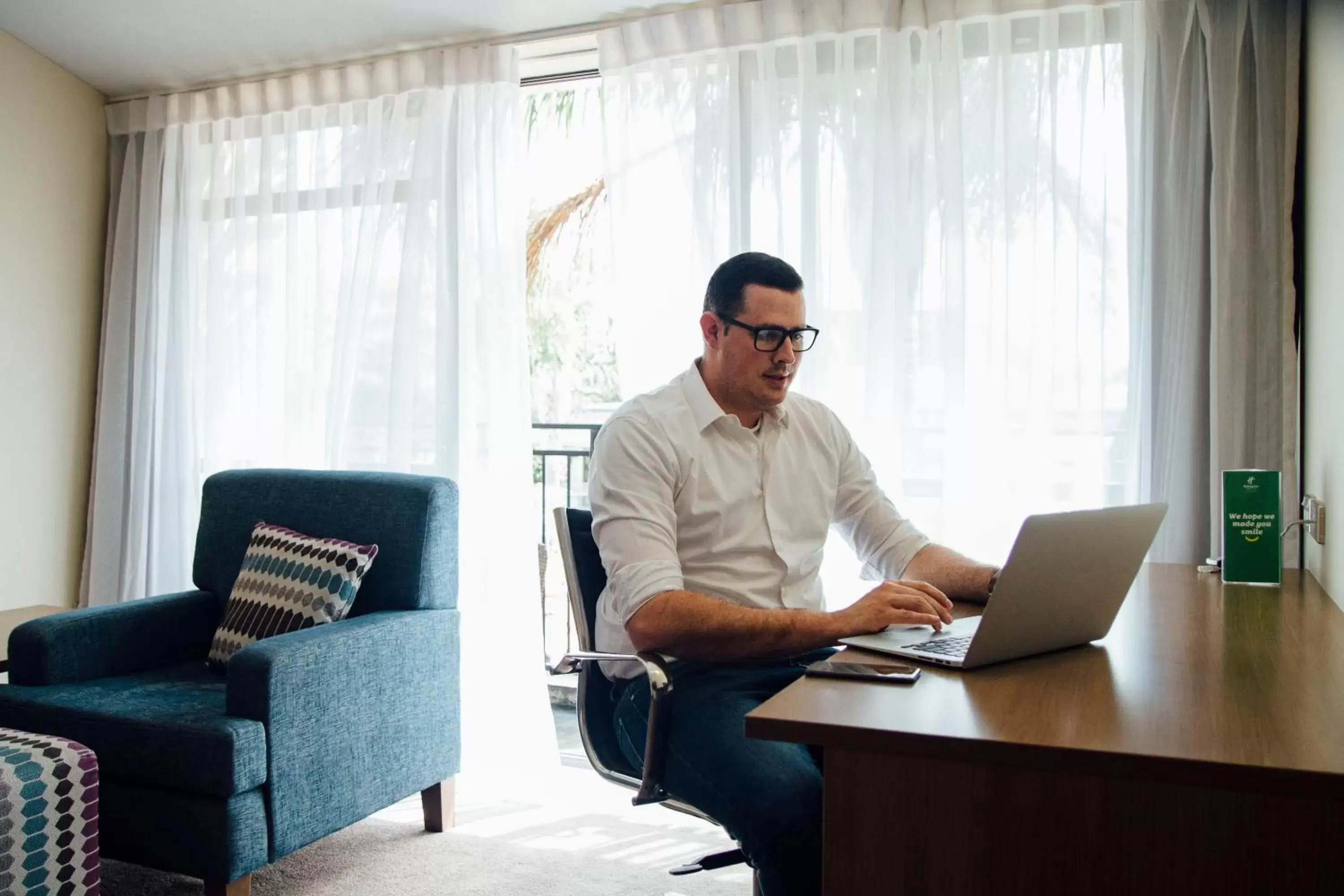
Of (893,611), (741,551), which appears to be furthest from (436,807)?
(893,611)

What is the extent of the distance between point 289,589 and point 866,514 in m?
1.42

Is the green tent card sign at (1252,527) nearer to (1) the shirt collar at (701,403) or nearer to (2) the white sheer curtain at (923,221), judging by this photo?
(2) the white sheer curtain at (923,221)

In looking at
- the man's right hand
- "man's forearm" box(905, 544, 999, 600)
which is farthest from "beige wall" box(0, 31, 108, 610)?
the man's right hand

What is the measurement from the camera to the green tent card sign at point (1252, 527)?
1976mm

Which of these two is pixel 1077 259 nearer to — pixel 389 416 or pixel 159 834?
pixel 389 416

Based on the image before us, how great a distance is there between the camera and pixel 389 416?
3.63 meters

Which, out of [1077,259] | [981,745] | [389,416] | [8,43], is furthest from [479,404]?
[981,745]

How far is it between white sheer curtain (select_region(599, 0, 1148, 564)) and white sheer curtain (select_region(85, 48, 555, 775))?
538 mm

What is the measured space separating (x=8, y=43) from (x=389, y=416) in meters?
2.02

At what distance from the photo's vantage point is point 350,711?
2449mm

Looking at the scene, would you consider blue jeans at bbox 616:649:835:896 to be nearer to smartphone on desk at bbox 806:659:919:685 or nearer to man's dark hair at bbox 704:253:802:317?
smartphone on desk at bbox 806:659:919:685

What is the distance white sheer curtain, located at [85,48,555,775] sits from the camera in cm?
349

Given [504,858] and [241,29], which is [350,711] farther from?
[241,29]

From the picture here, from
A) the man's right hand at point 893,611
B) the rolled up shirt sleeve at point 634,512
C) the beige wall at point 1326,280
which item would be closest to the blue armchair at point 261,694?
the rolled up shirt sleeve at point 634,512
